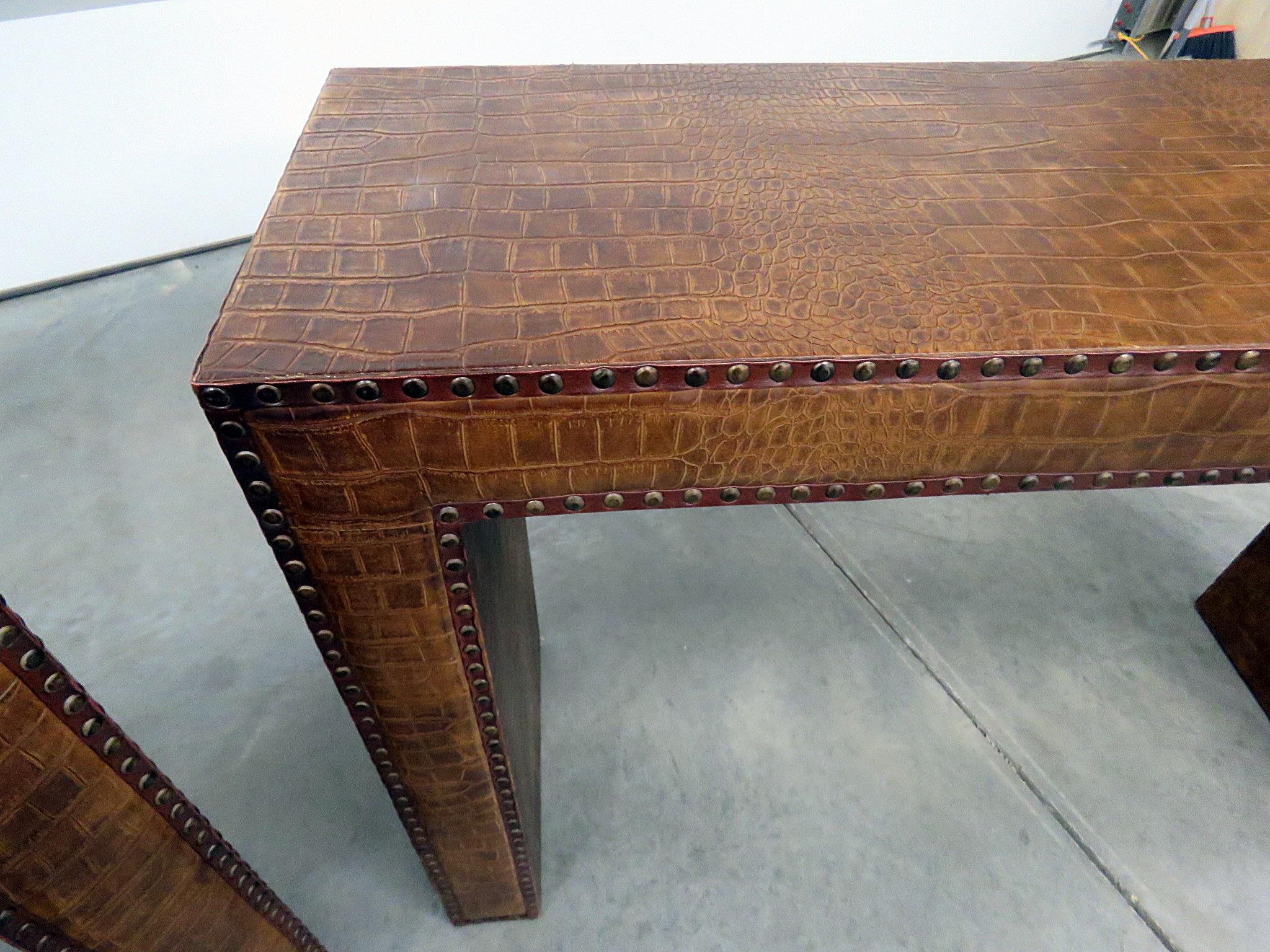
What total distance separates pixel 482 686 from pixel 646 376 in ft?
0.91

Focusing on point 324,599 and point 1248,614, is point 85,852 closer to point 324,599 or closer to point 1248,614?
point 324,599

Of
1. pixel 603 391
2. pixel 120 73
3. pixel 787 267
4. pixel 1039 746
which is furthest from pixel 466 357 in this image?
pixel 120 73

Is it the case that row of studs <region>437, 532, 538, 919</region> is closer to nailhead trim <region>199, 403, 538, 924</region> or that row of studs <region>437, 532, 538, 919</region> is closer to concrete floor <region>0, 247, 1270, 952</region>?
nailhead trim <region>199, 403, 538, 924</region>

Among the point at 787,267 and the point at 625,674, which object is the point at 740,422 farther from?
the point at 625,674

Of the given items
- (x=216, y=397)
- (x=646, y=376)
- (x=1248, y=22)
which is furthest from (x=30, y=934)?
(x=1248, y=22)

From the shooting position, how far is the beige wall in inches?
84.9

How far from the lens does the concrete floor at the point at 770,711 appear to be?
797 mm

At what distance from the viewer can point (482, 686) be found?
0.57 meters

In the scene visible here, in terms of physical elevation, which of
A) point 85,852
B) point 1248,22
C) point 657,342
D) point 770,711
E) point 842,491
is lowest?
point 770,711

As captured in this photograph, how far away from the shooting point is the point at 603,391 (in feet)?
1.43

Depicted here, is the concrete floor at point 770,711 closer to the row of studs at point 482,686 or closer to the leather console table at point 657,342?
the row of studs at point 482,686

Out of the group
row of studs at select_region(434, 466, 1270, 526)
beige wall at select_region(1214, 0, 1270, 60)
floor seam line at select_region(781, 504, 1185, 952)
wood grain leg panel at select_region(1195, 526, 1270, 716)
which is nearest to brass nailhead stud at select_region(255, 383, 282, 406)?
row of studs at select_region(434, 466, 1270, 526)

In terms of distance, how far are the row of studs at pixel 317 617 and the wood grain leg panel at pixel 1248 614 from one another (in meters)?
0.98

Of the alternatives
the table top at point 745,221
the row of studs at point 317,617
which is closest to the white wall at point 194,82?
the table top at point 745,221
